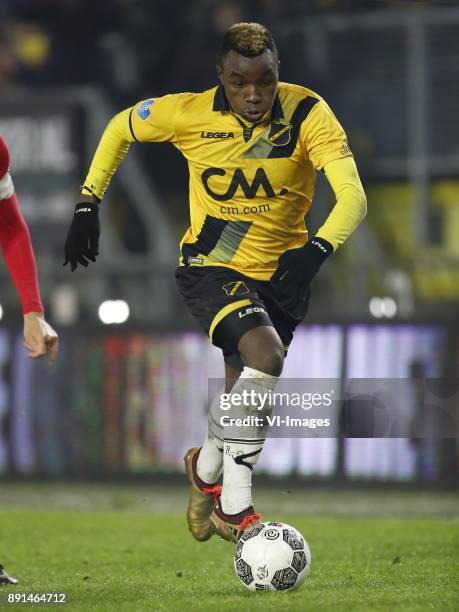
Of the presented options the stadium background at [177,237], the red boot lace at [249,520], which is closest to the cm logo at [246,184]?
the stadium background at [177,237]

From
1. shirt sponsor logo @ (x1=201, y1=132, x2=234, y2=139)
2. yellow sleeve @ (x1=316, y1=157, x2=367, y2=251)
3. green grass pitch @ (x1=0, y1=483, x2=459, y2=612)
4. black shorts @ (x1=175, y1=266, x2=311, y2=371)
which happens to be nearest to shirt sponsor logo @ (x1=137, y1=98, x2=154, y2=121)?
shirt sponsor logo @ (x1=201, y1=132, x2=234, y2=139)

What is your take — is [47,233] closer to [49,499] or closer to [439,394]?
[49,499]

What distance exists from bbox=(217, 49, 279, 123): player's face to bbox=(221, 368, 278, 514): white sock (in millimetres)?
1073

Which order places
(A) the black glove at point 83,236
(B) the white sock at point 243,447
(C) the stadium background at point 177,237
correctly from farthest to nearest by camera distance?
(C) the stadium background at point 177,237 < (A) the black glove at point 83,236 < (B) the white sock at point 243,447

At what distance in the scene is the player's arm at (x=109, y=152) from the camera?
5.64 meters

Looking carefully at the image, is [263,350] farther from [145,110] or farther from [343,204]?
[145,110]

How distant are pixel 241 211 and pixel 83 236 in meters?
0.68

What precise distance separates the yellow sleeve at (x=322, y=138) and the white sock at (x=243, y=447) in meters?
0.91

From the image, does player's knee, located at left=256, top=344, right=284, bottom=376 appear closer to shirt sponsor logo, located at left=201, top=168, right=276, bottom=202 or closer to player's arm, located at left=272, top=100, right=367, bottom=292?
player's arm, located at left=272, top=100, right=367, bottom=292

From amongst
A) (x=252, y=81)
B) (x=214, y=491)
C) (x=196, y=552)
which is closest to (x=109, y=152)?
(x=252, y=81)

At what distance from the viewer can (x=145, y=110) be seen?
Answer: 582cm

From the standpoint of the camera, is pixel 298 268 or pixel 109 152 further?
pixel 109 152

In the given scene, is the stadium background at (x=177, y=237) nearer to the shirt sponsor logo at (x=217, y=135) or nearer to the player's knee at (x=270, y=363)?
the player's knee at (x=270, y=363)

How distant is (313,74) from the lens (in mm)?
15367
